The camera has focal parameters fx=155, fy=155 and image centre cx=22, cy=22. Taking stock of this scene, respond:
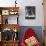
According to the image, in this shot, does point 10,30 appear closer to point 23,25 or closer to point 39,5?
point 23,25

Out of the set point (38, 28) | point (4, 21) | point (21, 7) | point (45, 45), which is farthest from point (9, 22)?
point (45, 45)

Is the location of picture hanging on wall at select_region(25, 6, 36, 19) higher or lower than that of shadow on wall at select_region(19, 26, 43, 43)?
higher

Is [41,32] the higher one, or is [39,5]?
[39,5]

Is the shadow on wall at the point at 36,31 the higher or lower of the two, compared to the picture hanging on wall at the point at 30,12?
lower

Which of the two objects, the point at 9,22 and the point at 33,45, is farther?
the point at 9,22

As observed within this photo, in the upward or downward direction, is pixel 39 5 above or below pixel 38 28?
above

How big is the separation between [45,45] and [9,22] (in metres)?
1.38

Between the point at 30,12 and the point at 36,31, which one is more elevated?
the point at 30,12

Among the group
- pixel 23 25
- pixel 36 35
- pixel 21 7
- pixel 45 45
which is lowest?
pixel 45 45

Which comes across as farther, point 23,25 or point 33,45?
point 23,25

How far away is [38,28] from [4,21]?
44.9 inches

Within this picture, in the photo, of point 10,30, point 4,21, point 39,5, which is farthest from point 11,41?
point 39,5

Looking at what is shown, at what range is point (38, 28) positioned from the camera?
5105 millimetres

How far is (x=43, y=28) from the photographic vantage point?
5.02 metres
